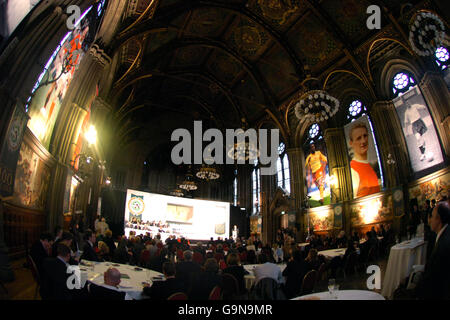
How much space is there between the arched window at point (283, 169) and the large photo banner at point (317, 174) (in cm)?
204

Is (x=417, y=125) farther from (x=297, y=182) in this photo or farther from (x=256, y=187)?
(x=256, y=187)

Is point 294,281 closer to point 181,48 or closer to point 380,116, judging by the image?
point 380,116

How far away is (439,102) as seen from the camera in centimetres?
988

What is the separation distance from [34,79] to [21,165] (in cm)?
206

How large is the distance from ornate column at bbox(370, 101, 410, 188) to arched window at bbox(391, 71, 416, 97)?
66cm

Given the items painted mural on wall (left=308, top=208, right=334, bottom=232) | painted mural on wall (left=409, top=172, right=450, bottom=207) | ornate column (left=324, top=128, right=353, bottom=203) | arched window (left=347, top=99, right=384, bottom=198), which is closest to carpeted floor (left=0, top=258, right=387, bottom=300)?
painted mural on wall (left=409, top=172, right=450, bottom=207)

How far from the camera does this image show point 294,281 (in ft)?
13.4

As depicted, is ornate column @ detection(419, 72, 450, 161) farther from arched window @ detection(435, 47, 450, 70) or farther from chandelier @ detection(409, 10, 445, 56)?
chandelier @ detection(409, 10, 445, 56)

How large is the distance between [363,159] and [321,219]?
4.26 meters

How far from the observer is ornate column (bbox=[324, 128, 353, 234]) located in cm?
1383

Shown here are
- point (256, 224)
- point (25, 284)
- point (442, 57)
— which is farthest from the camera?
point (256, 224)

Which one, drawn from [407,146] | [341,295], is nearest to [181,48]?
[407,146]

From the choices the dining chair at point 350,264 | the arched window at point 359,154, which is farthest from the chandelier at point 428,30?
the dining chair at point 350,264

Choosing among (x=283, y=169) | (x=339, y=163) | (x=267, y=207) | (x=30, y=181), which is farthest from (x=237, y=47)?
(x=30, y=181)
